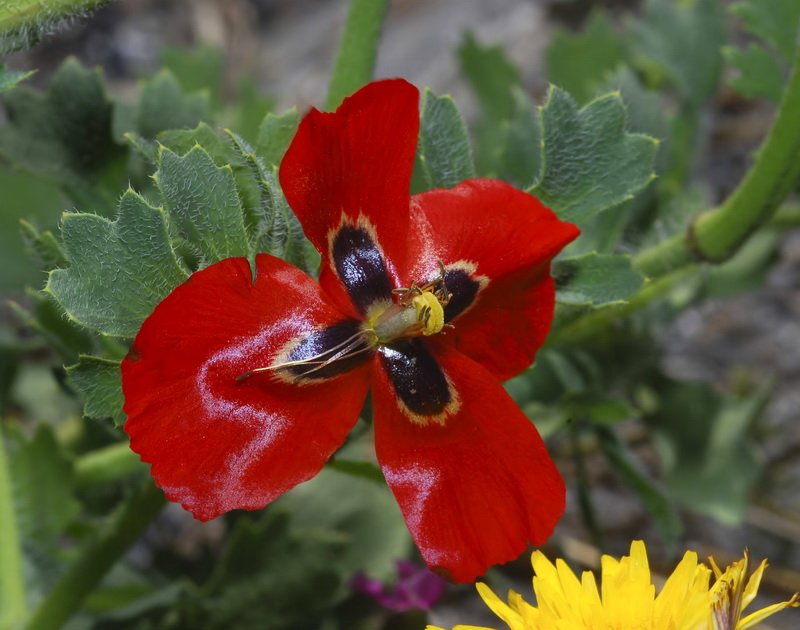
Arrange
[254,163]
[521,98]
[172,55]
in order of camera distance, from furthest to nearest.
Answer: [172,55]
[521,98]
[254,163]


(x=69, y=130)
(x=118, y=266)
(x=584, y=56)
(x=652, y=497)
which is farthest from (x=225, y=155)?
(x=584, y=56)

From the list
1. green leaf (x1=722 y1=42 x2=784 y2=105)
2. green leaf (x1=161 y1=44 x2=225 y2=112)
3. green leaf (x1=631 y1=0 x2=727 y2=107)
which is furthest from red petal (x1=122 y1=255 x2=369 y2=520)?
green leaf (x1=161 y1=44 x2=225 y2=112)

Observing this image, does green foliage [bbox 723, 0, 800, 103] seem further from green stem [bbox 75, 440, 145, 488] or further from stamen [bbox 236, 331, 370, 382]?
green stem [bbox 75, 440, 145, 488]

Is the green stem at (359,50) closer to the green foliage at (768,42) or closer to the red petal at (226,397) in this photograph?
the red petal at (226,397)

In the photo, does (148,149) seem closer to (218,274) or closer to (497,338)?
(218,274)

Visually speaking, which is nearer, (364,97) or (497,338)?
(364,97)

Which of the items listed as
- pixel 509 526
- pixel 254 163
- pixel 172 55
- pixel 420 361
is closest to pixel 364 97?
pixel 254 163

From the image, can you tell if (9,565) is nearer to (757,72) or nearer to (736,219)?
(736,219)
